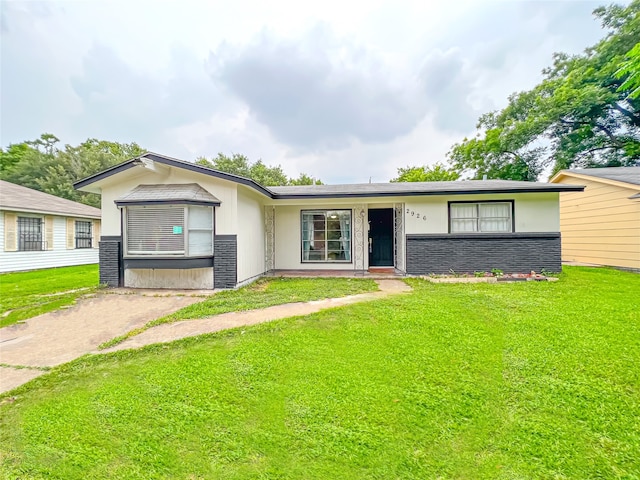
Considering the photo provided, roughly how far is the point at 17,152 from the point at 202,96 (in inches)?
955

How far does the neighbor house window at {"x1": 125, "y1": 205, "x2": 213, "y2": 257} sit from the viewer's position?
23.1 feet

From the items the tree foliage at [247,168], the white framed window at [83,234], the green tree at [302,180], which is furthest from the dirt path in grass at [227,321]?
the green tree at [302,180]

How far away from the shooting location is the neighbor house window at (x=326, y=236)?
395 inches

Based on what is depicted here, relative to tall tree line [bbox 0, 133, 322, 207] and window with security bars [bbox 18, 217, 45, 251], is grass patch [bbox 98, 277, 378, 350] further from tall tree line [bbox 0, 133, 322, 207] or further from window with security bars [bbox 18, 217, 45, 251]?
tall tree line [bbox 0, 133, 322, 207]

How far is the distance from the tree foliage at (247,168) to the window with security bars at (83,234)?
52.3ft

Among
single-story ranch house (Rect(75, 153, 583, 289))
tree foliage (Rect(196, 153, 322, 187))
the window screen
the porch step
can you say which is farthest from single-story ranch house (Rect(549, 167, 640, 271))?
tree foliage (Rect(196, 153, 322, 187))

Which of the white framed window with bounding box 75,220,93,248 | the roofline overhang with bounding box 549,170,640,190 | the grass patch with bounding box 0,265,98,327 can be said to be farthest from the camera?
the white framed window with bounding box 75,220,93,248

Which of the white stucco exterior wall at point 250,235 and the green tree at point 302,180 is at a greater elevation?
the green tree at point 302,180

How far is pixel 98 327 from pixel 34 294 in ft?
13.6

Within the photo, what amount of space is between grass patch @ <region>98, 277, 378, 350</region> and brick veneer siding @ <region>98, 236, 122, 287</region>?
329 centimetres

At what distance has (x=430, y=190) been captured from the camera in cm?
859

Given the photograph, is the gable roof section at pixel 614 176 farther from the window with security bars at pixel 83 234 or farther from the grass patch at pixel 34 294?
the window with security bars at pixel 83 234

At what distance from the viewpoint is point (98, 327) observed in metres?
4.70

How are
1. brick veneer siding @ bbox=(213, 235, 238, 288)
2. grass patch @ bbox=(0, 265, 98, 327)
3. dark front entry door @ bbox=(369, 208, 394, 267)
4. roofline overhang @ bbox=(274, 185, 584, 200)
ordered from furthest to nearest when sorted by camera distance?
dark front entry door @ bbox=(369, 208, 394, 267), roofline overhang @ bbox=(274, 185, 584, 200), brick veneer siding @ bbox=(213, 235, 238, 288), grass patch @ bbox=(0, 265, 98, 327)
